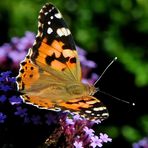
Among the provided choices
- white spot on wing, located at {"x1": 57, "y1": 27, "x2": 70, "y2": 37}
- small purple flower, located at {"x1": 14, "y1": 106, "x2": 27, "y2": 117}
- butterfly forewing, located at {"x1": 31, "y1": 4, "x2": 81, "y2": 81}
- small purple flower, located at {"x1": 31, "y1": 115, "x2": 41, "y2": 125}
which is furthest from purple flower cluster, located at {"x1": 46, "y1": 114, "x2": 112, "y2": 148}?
white spot on wing, located at {"x1": 57, "y1": 27, "x2": 70, "y2": 37}

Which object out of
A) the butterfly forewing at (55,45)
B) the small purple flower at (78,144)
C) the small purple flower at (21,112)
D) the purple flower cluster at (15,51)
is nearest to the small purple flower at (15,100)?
the small purple flower at (21,112)

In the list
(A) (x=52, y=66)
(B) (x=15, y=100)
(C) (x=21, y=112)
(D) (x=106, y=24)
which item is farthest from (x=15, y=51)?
(C) (x=21, y=112)

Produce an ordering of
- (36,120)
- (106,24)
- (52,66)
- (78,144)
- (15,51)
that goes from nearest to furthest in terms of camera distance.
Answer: (78,144), (36,120), (52,66), (15,51), (106,24)

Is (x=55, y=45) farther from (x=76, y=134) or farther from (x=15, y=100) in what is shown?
(x=76, y=134)

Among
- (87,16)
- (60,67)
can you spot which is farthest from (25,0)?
(60,67)

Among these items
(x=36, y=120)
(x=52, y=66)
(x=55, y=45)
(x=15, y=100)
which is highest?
(x=55, y=45)

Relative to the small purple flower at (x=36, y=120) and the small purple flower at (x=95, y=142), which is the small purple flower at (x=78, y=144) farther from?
the small purple flower at (x=36, y=120)
